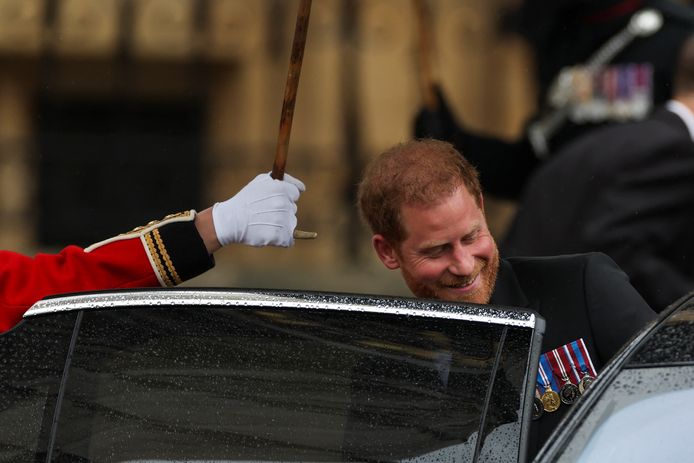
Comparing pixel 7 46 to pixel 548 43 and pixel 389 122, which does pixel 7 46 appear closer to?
pixel 389 122

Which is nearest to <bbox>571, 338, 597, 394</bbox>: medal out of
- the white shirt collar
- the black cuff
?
the black cuff

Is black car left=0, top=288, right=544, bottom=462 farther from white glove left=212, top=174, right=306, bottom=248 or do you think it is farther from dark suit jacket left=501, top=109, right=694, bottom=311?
dark suit jacket left=501, top=109, right=694, bottom=311

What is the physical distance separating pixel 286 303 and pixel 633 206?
260cm

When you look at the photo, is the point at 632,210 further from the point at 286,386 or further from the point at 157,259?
the point at 286,386

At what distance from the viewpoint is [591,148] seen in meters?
5.29

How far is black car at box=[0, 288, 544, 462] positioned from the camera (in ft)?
8.27

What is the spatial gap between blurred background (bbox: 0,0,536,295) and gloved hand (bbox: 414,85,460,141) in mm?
3379

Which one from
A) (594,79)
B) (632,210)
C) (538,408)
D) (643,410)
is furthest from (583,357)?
(594,79)

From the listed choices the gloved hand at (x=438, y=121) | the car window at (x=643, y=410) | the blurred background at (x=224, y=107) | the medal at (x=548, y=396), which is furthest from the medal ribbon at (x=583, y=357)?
the blurred background at (x=224, y=107)

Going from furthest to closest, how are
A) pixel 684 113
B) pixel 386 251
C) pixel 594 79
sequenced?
1. pixel 594 79
2. pixel 684 113
3. pixel 386 251

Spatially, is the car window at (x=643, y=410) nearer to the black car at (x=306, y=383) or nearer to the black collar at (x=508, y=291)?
the black car at (x=306, y=383)

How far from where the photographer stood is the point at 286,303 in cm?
264

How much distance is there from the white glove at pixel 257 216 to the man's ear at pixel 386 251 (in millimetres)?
185

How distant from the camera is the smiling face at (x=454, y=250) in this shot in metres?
3.17
